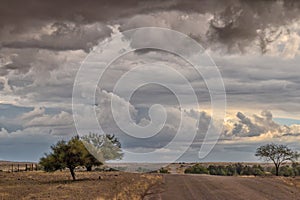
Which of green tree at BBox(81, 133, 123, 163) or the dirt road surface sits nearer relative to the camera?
the dirt road surface

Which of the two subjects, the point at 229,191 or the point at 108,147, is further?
the point at 108,147

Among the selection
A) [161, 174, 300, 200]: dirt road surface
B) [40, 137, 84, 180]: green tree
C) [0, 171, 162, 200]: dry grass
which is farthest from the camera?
[40, 137, 84, 180]: green tree

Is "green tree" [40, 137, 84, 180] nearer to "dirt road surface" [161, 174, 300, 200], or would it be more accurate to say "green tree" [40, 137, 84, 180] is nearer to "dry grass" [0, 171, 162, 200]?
"dry grass" [0, 171, 162, 200]

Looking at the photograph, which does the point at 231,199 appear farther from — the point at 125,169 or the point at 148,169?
the point at 125,169

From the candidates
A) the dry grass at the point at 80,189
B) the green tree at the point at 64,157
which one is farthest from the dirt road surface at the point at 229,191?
the green tree at the point at 64,157

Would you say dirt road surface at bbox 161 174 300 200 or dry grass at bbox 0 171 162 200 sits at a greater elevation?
dry grass at bbox 0 171 162 200

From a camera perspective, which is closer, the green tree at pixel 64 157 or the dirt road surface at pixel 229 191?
the dirt road surface at pixel 229 191

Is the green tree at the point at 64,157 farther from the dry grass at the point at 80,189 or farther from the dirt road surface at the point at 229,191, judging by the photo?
the dirt road surface at the point at 229,191

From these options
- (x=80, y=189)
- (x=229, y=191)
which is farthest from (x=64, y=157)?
(x=229, y=191)

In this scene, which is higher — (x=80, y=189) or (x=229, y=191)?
(x=80, y=189)

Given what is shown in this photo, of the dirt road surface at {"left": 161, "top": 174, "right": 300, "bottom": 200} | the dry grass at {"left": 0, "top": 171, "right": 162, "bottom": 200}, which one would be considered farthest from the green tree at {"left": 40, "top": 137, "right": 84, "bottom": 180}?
Result: the dirt road surface at {"left": 161, "top": 174, "right": 300, "bottom": 200}

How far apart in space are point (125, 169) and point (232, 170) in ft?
123

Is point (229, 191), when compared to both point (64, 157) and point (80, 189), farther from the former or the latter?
point (64, 157)

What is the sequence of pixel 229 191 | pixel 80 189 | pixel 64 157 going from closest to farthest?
pixel 229 191 < pixel 80 189 < pixel 64 157
